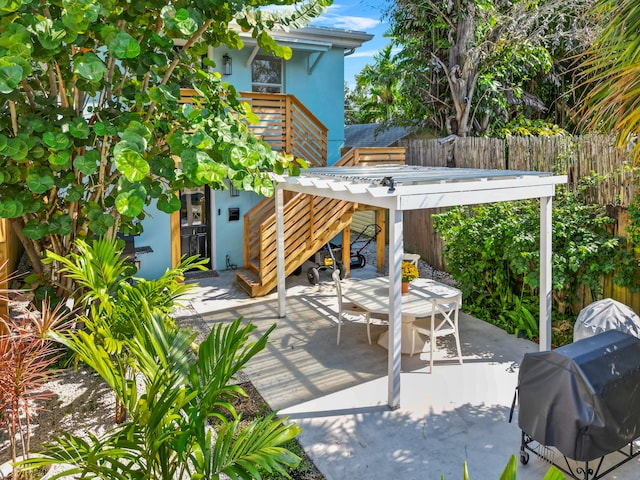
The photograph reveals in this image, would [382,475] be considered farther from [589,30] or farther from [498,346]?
[589,30]

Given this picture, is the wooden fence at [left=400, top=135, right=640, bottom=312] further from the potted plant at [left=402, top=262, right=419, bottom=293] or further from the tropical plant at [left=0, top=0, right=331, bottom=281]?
the tropical plant at [left=0, top=0, right=331, bottom=281]

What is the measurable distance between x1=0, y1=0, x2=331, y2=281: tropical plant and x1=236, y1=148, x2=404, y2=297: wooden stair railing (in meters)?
3.80

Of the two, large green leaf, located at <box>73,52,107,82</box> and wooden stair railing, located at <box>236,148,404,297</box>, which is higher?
large green leaf, located at <box>73,52,107,82</box>

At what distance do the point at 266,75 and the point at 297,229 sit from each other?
15.5ft

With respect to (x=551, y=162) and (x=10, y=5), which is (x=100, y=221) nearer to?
(x=10, y=5)

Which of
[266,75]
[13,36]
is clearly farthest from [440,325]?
[266,75]

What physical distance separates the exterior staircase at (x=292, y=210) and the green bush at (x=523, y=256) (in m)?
2.40

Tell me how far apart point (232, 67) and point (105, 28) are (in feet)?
26.2

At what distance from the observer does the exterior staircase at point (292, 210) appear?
376 inches

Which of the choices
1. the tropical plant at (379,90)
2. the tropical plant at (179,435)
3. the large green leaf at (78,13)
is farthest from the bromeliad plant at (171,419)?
the tropical plant at (379,90)

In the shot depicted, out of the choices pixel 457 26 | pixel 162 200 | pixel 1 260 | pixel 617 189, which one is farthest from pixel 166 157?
pixel 457 26

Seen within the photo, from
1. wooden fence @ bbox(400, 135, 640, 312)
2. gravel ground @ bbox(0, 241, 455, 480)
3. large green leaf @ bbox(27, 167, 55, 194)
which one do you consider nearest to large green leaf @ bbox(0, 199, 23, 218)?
large green leaf @ bbox(27, 167, 55, 194)

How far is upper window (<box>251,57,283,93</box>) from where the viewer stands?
12.2m

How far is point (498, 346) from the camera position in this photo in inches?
269
